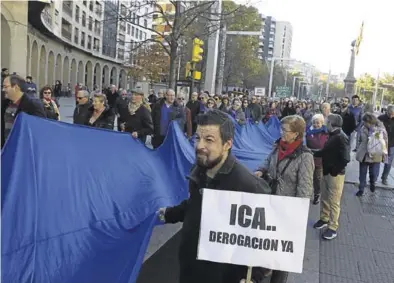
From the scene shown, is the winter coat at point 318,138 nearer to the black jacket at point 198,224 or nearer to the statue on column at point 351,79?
the black jacket at point 198,224

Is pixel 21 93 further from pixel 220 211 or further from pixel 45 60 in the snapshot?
pixel 45 60

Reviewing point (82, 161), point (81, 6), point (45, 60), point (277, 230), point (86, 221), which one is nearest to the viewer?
point (277, 230)

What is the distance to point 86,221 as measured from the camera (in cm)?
344

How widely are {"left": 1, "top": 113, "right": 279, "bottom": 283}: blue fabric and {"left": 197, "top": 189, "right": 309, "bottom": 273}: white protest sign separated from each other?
107 cm

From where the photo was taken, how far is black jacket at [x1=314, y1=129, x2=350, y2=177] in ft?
19.1

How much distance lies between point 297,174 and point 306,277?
4.14ft

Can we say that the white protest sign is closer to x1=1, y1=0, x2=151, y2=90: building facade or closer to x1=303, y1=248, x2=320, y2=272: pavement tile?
x1=303, y1=248, x2=320, y2=272: pavement tile

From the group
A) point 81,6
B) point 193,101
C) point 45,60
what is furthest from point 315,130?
point 81,6

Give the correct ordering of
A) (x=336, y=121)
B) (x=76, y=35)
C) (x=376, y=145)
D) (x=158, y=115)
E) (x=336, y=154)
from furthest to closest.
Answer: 1. (x=76, y=35)
2. (x=158, y=115)
3. (x=376, y=145)
4. (x=336, y=121)
5. (x=336, y=154)

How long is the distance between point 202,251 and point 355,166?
37.0 feet

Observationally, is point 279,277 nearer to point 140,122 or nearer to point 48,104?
point 140,122

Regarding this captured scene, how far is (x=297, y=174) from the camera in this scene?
13.3ft

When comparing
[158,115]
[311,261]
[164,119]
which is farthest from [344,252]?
[158,115]

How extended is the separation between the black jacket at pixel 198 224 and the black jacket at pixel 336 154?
357 centimetres
